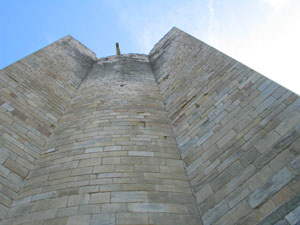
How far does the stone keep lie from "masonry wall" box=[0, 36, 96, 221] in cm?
3

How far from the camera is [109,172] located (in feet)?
13.4

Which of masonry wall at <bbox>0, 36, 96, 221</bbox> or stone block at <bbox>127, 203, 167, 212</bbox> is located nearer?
stone block at <bbox>127, 203, 167, 212</bbox>

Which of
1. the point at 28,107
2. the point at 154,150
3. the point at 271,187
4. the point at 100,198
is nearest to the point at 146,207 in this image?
the point at 100,198

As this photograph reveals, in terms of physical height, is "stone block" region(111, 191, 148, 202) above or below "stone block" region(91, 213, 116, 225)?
above

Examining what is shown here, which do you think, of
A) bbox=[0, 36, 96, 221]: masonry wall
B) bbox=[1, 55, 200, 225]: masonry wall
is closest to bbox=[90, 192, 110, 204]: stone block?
bbox=[1, 55, 200, 225]: masonry wall

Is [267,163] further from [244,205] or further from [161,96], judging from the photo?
[161,96]

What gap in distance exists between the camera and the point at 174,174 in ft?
13.9

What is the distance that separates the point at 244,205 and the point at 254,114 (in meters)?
1.62

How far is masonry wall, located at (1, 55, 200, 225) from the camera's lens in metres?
3.40

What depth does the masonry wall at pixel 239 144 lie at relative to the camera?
2.89m

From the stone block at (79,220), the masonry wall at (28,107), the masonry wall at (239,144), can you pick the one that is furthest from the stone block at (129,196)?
the masonry wall at (28,107)

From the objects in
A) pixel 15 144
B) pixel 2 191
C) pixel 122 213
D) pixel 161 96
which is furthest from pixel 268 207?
pixel 161 96

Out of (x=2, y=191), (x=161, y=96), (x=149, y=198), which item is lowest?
(x=149, y=198)

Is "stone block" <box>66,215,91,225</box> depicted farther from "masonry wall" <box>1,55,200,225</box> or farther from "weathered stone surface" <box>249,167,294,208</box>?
"weathered stone surface" <box>249,167,294,208</box>
